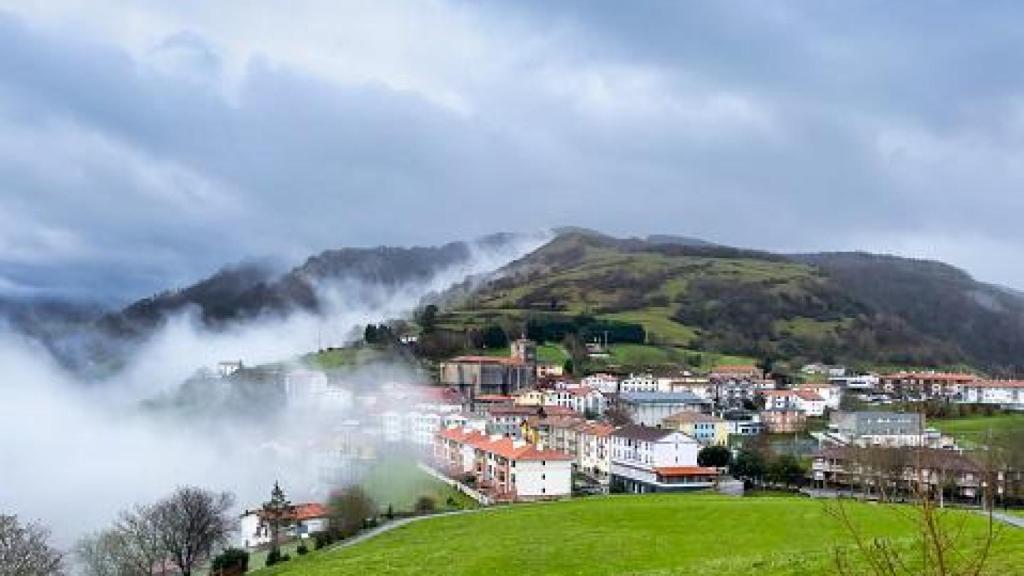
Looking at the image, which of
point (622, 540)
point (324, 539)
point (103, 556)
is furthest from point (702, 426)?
point (622, 540)

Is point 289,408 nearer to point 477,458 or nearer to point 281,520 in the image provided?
point 477,458

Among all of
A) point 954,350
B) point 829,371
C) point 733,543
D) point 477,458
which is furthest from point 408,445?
point 954,350

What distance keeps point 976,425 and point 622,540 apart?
75.6 m

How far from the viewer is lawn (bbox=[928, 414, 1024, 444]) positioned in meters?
92.2

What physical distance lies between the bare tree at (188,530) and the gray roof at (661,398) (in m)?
64.1

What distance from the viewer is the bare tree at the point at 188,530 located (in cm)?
5406

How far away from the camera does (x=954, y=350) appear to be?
19800 cm

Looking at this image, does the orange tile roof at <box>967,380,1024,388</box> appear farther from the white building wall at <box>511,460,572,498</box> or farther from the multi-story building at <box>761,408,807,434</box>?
the white building wall at <box>511,460,572,498</box>

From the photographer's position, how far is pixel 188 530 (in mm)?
54438

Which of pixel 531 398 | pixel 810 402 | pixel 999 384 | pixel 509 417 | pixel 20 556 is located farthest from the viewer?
pixel 999 384

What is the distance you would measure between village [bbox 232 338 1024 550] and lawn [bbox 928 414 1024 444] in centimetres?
355

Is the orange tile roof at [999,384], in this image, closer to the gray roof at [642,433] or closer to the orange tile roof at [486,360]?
the orange tile roof at [486,360]

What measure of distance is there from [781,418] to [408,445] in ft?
137

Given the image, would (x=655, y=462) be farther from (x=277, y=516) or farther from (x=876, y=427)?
(x=277, y=516)
